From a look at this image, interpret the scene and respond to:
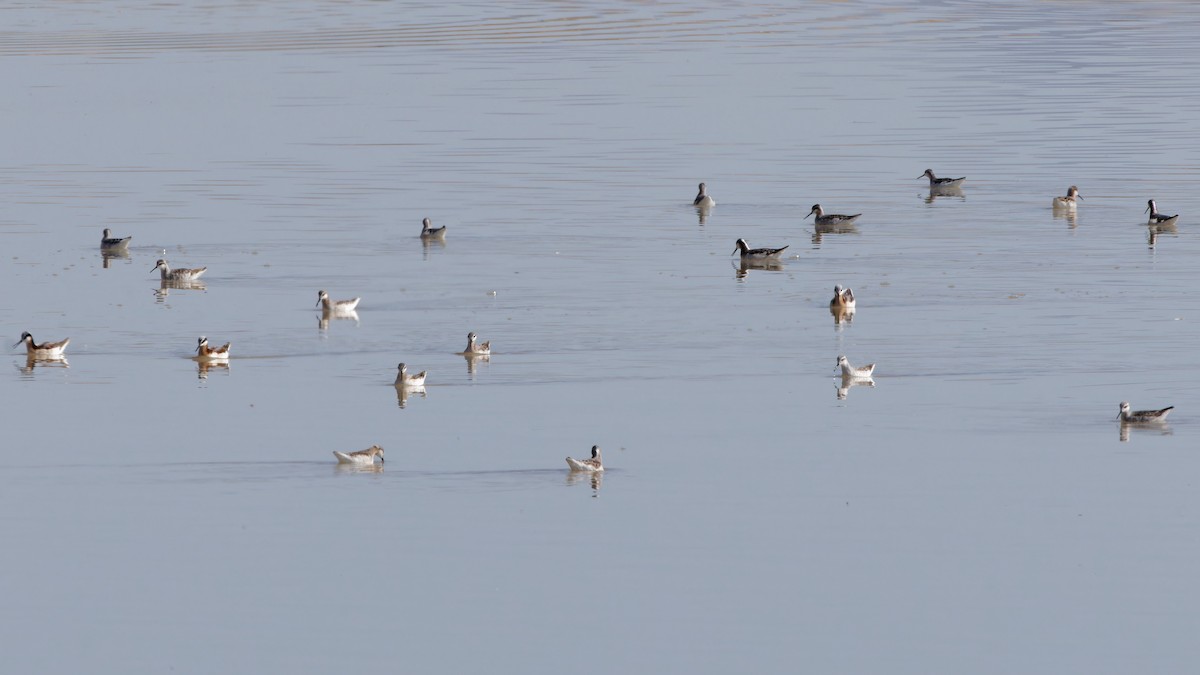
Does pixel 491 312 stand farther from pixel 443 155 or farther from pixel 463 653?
pixel 443 155

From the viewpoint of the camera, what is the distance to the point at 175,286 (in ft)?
104

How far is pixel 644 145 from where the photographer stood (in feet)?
166

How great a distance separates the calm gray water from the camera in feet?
51.7

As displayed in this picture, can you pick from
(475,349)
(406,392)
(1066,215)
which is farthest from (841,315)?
(1066,215)

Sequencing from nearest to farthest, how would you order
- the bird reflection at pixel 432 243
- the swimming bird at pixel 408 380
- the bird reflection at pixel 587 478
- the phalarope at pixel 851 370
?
the bird reflection at pixel 587 478 < the swimming bird at pixel 408 380 < the phalarope at pixel 851 370 < the bird reflection at pixel 432 243

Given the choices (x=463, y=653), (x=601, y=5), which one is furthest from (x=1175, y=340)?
(x=601, y=5)

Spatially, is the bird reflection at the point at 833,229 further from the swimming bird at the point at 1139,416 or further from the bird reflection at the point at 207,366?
the swimming bird at the point at 1139,416

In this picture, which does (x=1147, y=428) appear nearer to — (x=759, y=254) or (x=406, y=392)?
(x=406, y=392)

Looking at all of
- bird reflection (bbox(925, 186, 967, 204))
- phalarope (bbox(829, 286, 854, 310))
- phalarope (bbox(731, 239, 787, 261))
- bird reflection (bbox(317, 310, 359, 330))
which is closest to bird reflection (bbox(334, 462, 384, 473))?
bird reflection (bbox(317, 310, 359, 330))

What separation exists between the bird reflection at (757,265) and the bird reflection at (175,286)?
8.12 m

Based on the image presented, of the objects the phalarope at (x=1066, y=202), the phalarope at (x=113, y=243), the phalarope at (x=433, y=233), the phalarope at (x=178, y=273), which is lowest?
the phalarope at (x=178, y=273)

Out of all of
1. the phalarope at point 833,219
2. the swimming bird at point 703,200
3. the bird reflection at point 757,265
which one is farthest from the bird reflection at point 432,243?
the phalarope at point 833,219

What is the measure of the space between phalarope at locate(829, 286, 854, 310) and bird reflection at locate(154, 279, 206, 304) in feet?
30.4

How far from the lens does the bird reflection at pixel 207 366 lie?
82.2 feet
